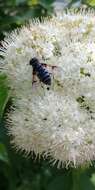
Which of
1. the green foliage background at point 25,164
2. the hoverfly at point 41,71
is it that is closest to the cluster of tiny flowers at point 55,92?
the hoverfly at point 41,71

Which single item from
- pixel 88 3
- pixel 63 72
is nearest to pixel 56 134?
pixel 63 72

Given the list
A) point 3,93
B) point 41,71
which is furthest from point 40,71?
point 3,93

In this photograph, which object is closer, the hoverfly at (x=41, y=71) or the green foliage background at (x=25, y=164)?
the hoverfly at (x=41, y=71)

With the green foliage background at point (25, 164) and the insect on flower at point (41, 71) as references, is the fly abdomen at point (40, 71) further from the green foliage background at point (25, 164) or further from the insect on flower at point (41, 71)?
the green foliage background at point (25, 164)

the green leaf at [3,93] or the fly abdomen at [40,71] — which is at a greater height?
the fly abdomen at [40,71]

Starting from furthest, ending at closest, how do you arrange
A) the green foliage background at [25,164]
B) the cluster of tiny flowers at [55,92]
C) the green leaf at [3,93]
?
the green foliage background at [25,164] → the green leaf at [3,93] → the cluster of tiny flowers at [55,92]

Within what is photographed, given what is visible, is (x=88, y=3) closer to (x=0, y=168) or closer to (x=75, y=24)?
(x=75, y=24)
